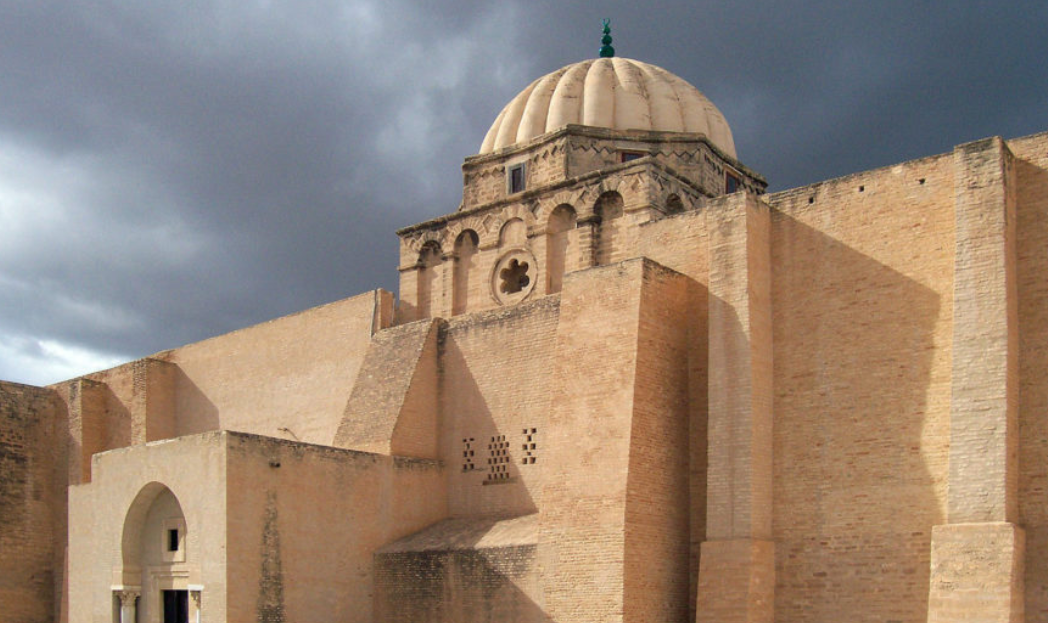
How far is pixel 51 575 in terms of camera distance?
2117 cm

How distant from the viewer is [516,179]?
19.3 meters

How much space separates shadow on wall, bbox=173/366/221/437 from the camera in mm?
21219

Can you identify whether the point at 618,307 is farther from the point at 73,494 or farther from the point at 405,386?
the point at 73,494

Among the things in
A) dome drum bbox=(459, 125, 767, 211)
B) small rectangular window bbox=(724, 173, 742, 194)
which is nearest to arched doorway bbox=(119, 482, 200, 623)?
dome drum bbox=(459, 125, 767, 211)

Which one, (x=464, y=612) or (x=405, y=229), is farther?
(x=405, y=229)

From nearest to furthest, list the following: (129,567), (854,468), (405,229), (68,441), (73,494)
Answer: (854,468), (129,567), (73,494), (405,229), (68,441)

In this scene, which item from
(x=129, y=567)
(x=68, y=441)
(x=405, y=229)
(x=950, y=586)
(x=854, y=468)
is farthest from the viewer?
(x=68, y=441)

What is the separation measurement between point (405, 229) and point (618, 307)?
7.63 m

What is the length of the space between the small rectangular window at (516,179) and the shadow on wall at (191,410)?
6696 millimetres

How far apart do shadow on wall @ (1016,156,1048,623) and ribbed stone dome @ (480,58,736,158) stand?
319 inches

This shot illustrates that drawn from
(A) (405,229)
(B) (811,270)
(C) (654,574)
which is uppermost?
(A) (405,229)

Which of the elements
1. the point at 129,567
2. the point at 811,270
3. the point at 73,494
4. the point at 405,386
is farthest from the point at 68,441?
the point at 811,270

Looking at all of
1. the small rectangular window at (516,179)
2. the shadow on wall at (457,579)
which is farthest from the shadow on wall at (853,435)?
the small rectangular window at (516,179)

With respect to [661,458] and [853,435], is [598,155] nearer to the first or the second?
[661,458]
